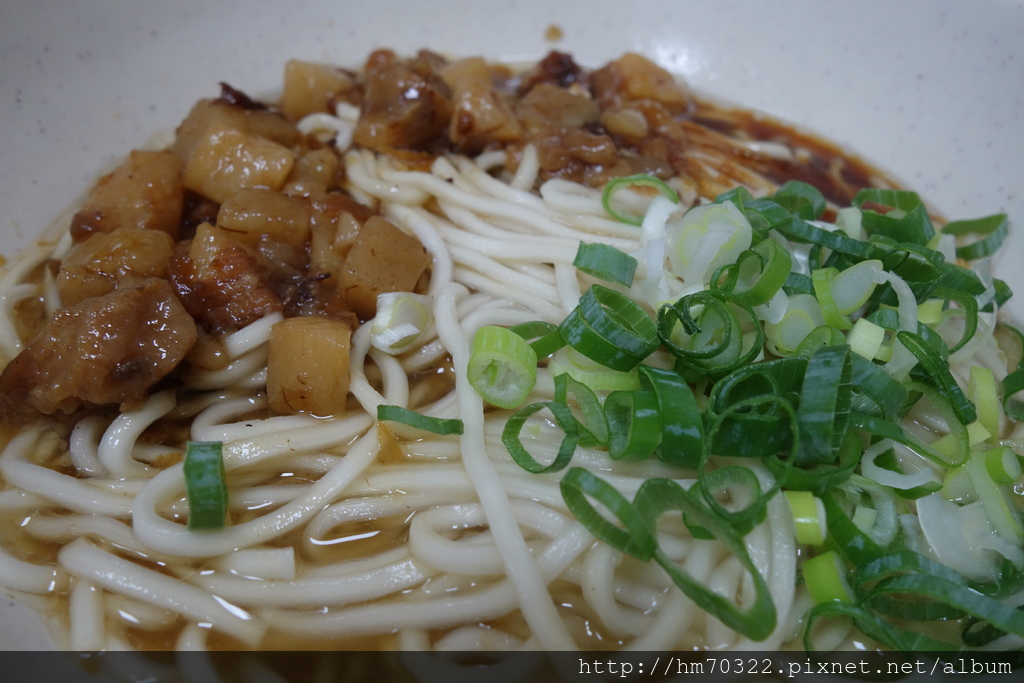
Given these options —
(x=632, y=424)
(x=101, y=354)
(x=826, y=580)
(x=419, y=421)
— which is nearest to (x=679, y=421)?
(x=632, y=424)

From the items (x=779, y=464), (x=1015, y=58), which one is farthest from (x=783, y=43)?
(x=779, y=464)

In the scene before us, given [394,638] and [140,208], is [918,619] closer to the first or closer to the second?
[394,638]

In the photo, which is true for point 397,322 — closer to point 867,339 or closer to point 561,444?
point 561,444

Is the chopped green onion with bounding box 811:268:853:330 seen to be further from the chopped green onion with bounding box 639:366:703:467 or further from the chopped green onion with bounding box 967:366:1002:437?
the chopped green onion with bounding box 639:366:703:467

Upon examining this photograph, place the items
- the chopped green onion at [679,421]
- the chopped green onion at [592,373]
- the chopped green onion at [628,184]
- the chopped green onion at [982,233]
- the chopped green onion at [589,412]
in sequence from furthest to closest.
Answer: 1. the chopped green onion at [982,233]
2. the chopped green onion at [628,184]
3. the chopped green onion at [592,373]
4. the chopped green onion at [589,412]
5. the chopped green onion at [679,421]

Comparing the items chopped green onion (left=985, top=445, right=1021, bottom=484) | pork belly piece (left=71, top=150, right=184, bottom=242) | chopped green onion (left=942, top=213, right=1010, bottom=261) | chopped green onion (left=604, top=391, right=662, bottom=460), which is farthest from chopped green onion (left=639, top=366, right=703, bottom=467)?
pork belly piece (left=71, top=150, right=184, bottom=242)

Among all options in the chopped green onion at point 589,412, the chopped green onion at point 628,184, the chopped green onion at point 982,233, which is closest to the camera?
the chopped green onion at point 589,412

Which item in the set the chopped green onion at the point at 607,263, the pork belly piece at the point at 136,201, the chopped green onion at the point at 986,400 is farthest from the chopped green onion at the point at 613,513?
the pork belly piece at the point at 136,201

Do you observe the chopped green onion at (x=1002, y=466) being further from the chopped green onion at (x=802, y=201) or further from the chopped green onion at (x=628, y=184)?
the chopped green onion at (x=628, y=184)
